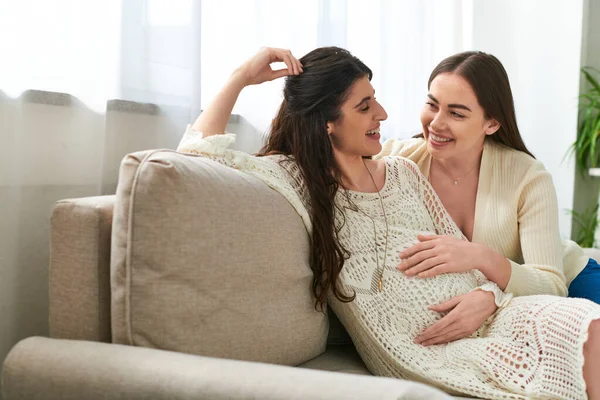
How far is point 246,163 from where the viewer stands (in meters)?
1.63

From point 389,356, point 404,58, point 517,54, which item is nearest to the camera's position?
point 389,356

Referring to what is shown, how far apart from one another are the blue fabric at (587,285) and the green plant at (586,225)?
1968mm

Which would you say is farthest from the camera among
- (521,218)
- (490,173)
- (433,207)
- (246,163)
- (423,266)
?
(490,173)

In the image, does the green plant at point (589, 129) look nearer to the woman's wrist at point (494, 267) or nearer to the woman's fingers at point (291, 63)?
the woman's wrist at point (494, 267)

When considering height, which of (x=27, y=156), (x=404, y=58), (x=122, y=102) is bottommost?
(x=27, y=156)

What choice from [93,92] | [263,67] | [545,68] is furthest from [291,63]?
[545,68]

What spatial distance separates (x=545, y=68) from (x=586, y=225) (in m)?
0.99

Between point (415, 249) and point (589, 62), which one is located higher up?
point (589, 62)

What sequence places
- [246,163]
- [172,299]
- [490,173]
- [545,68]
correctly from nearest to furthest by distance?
[172,299] < [246,163] < [490,173] < [545,68]

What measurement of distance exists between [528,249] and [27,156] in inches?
55.7

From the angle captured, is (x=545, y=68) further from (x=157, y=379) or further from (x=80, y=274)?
(x=157, y=379)

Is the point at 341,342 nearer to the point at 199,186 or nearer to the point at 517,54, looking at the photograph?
the point at 199,186

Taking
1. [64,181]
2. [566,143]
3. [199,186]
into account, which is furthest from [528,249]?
[566,143]

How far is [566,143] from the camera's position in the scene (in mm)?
4145
